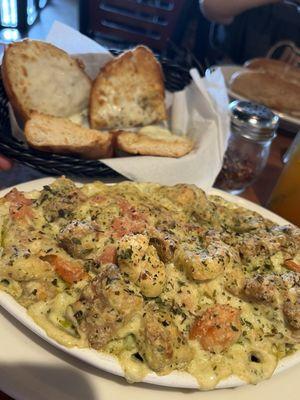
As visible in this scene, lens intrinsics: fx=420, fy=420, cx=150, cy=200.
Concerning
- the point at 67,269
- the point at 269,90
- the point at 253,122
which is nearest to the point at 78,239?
the point at 67,269

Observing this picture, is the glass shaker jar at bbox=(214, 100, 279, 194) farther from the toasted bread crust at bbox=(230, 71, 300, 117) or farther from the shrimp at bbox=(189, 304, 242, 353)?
the shrimp at bbox=(189, 304, 242, 353)

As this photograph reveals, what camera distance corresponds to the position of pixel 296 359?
0.98m

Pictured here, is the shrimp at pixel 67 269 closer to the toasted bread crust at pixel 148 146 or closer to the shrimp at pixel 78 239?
the shrimp at pixel 78 239

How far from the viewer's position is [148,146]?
5.26 ft

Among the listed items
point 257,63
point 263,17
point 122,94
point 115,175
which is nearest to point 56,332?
point 115,175

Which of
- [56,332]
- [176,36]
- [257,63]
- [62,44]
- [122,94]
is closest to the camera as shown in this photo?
[56,332]

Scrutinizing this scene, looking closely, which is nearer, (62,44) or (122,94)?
(122,94)

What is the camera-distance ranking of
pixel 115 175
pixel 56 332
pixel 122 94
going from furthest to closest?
1. pixel 122 94
2. pixel 115 175
3. pixel 56 332

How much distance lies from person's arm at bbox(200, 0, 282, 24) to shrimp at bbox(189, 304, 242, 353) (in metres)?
2.58

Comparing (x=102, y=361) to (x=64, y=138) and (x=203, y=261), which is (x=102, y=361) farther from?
(x=64, y=138)

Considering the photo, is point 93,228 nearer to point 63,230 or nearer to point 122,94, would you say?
point 63,230

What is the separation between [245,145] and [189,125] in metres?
0.26

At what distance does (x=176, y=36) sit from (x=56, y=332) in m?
3.55

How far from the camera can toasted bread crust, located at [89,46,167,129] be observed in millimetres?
1767
